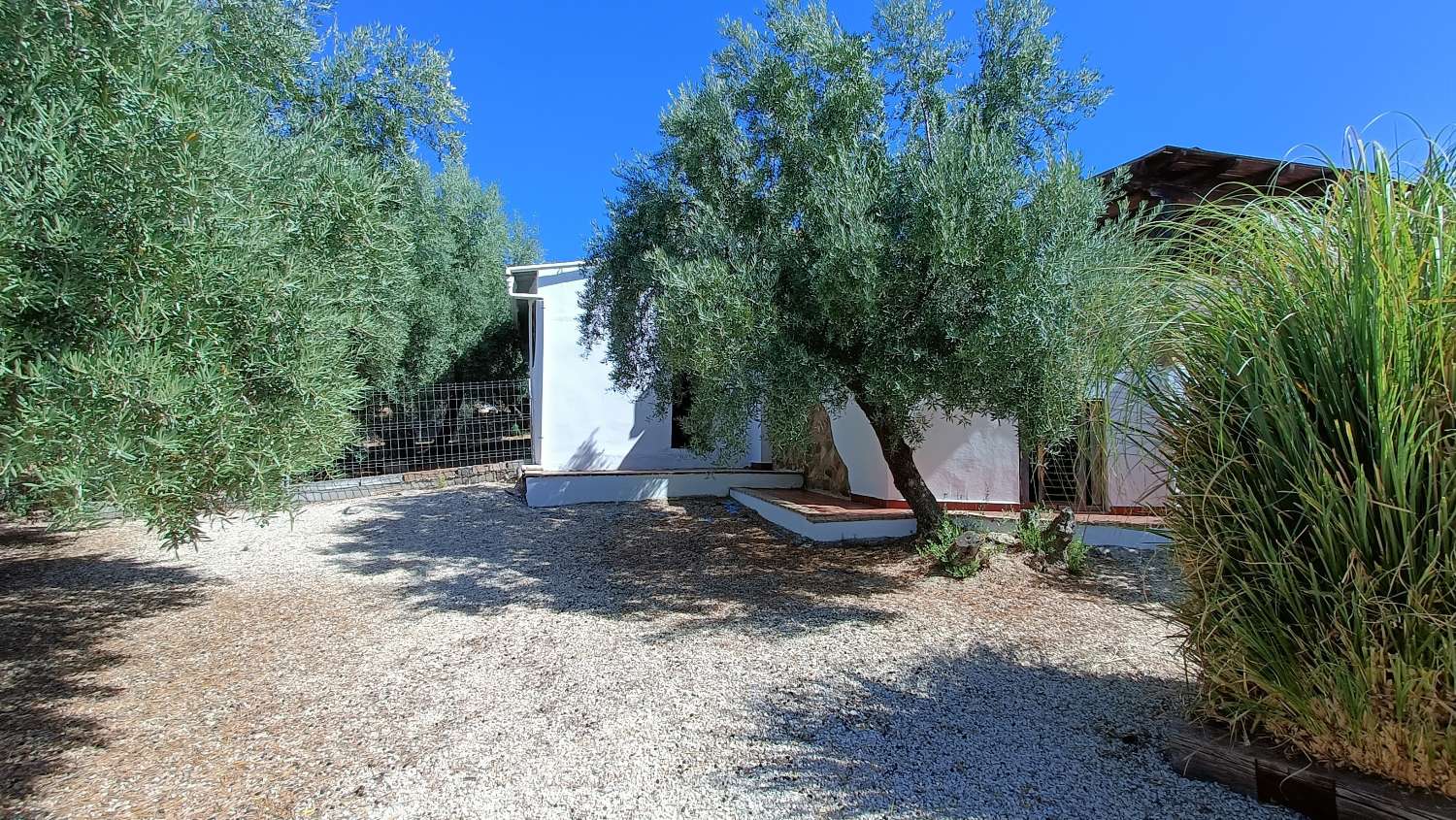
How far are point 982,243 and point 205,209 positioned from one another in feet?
13.9

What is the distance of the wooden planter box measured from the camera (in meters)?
2.42

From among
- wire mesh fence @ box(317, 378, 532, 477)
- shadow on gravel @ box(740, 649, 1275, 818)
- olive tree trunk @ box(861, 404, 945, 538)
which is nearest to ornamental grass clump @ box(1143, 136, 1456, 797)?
shadow on gravel @ box(740, 649, 1275, 818)

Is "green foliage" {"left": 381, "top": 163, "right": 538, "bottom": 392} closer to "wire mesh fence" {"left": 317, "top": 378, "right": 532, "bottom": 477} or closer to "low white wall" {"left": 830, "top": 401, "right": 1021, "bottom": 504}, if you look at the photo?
"wire mesh fence" {"left": 317, "top": 378, "right": 532, "bottom": 477}

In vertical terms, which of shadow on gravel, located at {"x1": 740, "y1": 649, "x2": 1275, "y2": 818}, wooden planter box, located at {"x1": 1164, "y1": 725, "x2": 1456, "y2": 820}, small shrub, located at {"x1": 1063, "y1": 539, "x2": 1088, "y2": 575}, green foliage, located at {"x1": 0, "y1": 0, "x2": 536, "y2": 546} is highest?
green foliage, located at {"x1": 0, "y1": 0, "x2": 536, "y2": 546}

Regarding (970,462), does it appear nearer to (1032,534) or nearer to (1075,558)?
(1032,534)

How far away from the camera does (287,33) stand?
4.75 m

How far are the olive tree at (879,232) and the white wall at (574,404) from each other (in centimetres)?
573

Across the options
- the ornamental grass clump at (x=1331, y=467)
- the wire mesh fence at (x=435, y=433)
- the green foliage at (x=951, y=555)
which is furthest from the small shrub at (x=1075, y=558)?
the wire mesh fence at (x=435, y=433)

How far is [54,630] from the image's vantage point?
17.8 feet

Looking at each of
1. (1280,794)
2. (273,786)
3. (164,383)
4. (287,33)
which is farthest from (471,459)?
(1280,794)

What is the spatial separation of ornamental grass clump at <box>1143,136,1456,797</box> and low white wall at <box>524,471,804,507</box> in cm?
847

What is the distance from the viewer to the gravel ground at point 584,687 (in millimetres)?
3121

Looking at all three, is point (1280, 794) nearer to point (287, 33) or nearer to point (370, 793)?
point (370, 793)

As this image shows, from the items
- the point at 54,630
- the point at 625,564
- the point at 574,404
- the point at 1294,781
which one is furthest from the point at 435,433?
the point at 1294,781
